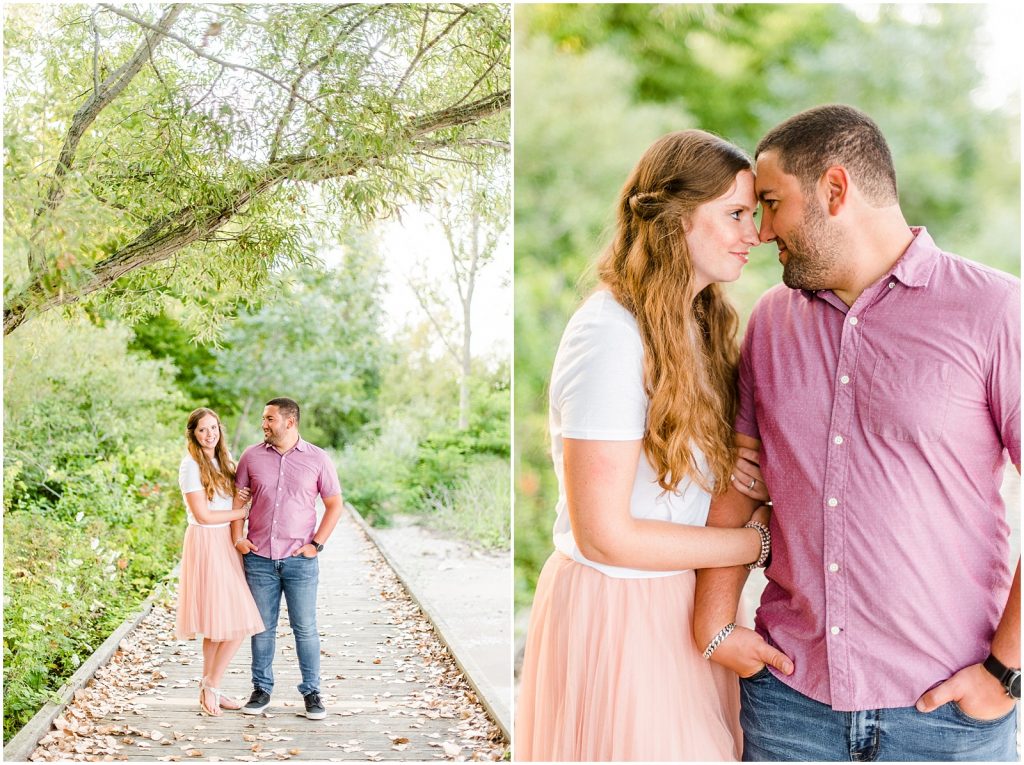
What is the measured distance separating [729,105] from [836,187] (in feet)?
4.62

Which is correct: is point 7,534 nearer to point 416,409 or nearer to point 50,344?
point 50,344

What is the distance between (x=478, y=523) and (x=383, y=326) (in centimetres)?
64

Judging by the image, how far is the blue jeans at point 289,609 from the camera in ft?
7.46

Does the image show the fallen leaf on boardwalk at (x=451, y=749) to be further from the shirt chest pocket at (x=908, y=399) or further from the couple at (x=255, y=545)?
the shirt chest pocket at (x=908, y=399)

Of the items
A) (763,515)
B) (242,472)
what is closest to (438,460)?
(242,472)

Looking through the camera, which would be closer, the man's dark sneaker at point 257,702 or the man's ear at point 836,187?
the man's ear at point 836,187

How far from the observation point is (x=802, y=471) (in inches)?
63.0

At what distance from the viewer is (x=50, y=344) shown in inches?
87.7

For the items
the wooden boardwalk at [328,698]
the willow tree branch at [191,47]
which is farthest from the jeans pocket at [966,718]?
the willow tree branch at [191,47]

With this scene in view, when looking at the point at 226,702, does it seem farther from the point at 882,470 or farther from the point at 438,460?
the point at 882,470

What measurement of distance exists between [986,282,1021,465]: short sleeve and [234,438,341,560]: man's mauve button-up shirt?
5.17ft

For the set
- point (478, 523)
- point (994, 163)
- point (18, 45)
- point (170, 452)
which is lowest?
point (478, 523)

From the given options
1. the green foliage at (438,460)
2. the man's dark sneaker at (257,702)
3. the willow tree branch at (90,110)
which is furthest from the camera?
the green foliage at (438,460)

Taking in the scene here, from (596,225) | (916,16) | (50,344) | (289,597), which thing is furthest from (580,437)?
(916,16)
